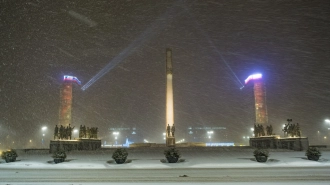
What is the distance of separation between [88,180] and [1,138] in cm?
8233

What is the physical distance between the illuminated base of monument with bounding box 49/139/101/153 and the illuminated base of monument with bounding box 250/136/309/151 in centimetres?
2054

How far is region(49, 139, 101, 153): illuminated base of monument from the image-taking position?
1182 inches

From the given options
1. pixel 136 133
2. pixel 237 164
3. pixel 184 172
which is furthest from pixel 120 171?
pixel 136 133

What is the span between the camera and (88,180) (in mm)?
14523

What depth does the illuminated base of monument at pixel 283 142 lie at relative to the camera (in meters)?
28.0

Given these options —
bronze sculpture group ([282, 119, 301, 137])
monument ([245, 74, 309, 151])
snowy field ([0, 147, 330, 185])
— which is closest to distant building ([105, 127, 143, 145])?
monument ([245, 74, 309, 151])

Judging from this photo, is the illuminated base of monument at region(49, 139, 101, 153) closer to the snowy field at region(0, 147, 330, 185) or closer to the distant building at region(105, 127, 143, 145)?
the snowy field at region(0, 147, 330, 185)

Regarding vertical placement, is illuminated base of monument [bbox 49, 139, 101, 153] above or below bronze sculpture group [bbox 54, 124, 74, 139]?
below

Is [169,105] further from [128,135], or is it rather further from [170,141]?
[128,135]

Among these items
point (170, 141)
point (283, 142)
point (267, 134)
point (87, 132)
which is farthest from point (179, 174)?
point (170, 141)

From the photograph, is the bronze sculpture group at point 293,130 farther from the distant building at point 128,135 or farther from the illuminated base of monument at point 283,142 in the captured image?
the distant building at point 128,135

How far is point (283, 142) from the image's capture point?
2992 cm

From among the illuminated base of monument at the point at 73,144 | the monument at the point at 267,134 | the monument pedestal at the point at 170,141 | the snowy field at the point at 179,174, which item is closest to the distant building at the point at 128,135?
the monument at the point at 267,134

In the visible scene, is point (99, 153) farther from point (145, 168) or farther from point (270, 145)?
point (270, 145)
